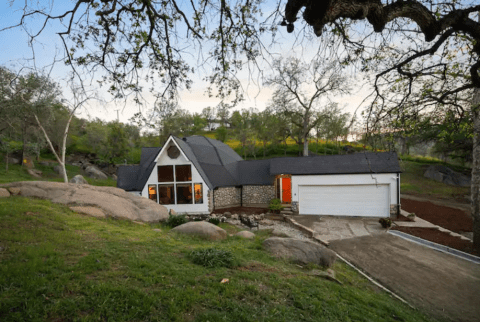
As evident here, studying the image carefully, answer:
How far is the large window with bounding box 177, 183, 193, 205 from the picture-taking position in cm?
1798

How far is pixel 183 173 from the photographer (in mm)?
18500

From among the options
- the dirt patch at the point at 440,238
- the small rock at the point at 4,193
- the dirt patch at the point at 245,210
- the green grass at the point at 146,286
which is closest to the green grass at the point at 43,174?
the small rock at the point at 4,193

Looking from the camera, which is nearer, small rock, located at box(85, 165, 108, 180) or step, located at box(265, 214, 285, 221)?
step, located at box(265, 214, 285, 221)

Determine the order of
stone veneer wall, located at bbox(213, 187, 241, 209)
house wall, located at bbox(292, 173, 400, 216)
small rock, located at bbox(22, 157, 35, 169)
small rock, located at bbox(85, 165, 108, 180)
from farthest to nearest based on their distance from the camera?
small rock, located at bbox(85, 165, 108, 180)
small rock, located at bbox(22, 157, 35, 169)
stone veneer wall, located at bbox(213, 187, 241, 209)
house wall, located at bbox(292, 173, 400, 216)

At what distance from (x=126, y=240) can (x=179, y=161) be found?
11251 millimetres

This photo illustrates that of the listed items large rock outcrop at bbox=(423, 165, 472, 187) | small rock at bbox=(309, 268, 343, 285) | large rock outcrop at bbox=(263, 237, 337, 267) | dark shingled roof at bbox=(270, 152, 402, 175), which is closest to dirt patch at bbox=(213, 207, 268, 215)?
dark shingled roof at bbox=(270, 152, 402, 175)

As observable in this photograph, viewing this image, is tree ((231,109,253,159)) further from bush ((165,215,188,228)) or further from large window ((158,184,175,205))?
bush ((165,215,188,228))

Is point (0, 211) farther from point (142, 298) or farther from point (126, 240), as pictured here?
point (142, 298)

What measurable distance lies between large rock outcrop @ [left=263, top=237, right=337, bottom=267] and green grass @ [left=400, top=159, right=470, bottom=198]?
18.5 metres

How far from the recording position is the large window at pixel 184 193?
59.0ft

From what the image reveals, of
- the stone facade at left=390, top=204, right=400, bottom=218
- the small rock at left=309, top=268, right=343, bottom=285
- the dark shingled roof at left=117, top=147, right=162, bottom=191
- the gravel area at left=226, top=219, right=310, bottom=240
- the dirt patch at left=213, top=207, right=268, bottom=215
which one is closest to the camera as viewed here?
the small rock at left=309, top=268, right=343, bottom=285

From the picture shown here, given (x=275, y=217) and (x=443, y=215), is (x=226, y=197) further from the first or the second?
(x=443, y=215)

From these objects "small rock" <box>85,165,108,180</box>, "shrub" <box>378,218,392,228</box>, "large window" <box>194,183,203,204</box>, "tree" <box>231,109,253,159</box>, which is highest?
"tree" <box>231,109,253,159</box>

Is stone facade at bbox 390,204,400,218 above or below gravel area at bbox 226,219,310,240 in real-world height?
above
